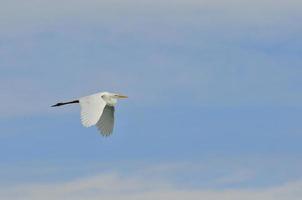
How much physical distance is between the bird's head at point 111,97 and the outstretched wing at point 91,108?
1019 mm

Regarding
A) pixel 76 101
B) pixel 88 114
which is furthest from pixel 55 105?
pixel 88 114

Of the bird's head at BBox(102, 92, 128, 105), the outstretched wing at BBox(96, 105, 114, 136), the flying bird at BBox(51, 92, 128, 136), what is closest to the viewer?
the flying bird at BBox(51, 92, 128, 136)

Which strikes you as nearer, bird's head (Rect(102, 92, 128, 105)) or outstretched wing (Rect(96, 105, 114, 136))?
outstretched wing (Rect(96, 105, 114, 136))

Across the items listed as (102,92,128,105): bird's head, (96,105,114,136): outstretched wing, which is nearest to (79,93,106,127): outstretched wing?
(102,92,128,105): bird's head

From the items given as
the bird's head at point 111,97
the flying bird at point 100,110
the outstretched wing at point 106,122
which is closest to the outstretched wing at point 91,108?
the flying bird at point 100,110

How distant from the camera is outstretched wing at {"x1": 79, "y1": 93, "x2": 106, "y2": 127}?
77.9 meters

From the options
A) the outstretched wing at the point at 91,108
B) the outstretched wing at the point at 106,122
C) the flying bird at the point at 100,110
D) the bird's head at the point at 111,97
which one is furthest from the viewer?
the bird's head at the point at 111,97

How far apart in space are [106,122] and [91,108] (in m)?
5.36

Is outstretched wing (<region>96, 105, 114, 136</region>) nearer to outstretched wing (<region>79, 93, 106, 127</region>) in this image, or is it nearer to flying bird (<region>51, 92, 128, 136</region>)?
flying bird (<region>51, 92, 128, 136</region>)

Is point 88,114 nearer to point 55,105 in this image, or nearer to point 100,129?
point 100,129

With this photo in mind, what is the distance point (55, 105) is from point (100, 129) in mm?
6638

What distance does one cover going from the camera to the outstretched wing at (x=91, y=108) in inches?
3066

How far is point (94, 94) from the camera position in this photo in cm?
8394

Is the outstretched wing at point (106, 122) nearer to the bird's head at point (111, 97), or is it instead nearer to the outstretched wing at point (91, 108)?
the bird's head at point (111, 97)
